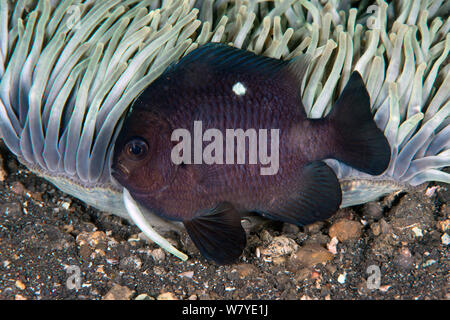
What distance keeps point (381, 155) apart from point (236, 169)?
61cm

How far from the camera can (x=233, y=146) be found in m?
1.80

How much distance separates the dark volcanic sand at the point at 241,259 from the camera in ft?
6.30

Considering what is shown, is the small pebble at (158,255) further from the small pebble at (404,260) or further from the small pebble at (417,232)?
the small pebble at (417,232)

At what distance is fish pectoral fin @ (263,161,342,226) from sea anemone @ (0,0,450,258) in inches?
7.3

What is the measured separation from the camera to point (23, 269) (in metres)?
1.97

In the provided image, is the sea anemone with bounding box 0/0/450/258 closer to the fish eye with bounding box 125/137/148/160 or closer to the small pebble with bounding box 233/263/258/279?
the fish eye with bounding box 125/137/148/160

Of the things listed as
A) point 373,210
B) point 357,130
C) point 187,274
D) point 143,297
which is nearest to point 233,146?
point 357,130

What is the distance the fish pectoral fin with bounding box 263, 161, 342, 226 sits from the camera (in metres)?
1.93

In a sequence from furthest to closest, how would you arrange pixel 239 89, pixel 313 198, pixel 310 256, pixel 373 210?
1. pixel 373 210
2. pixel 310 256
3. pixel 313 198
4. pixel 239 89

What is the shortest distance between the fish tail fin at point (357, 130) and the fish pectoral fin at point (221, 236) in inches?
20.7

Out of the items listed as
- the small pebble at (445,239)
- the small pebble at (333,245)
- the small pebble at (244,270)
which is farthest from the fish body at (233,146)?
the small pebble at (445,239)

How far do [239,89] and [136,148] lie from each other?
0.48m

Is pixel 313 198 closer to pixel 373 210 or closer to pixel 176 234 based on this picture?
pixel 373 210

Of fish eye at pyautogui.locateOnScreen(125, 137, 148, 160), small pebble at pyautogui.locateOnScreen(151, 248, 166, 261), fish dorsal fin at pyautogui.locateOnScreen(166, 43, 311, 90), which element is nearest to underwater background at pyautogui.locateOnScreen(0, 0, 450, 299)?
small pebble at pyautogui.locateOnScreen(151, 248, 166, 261)
